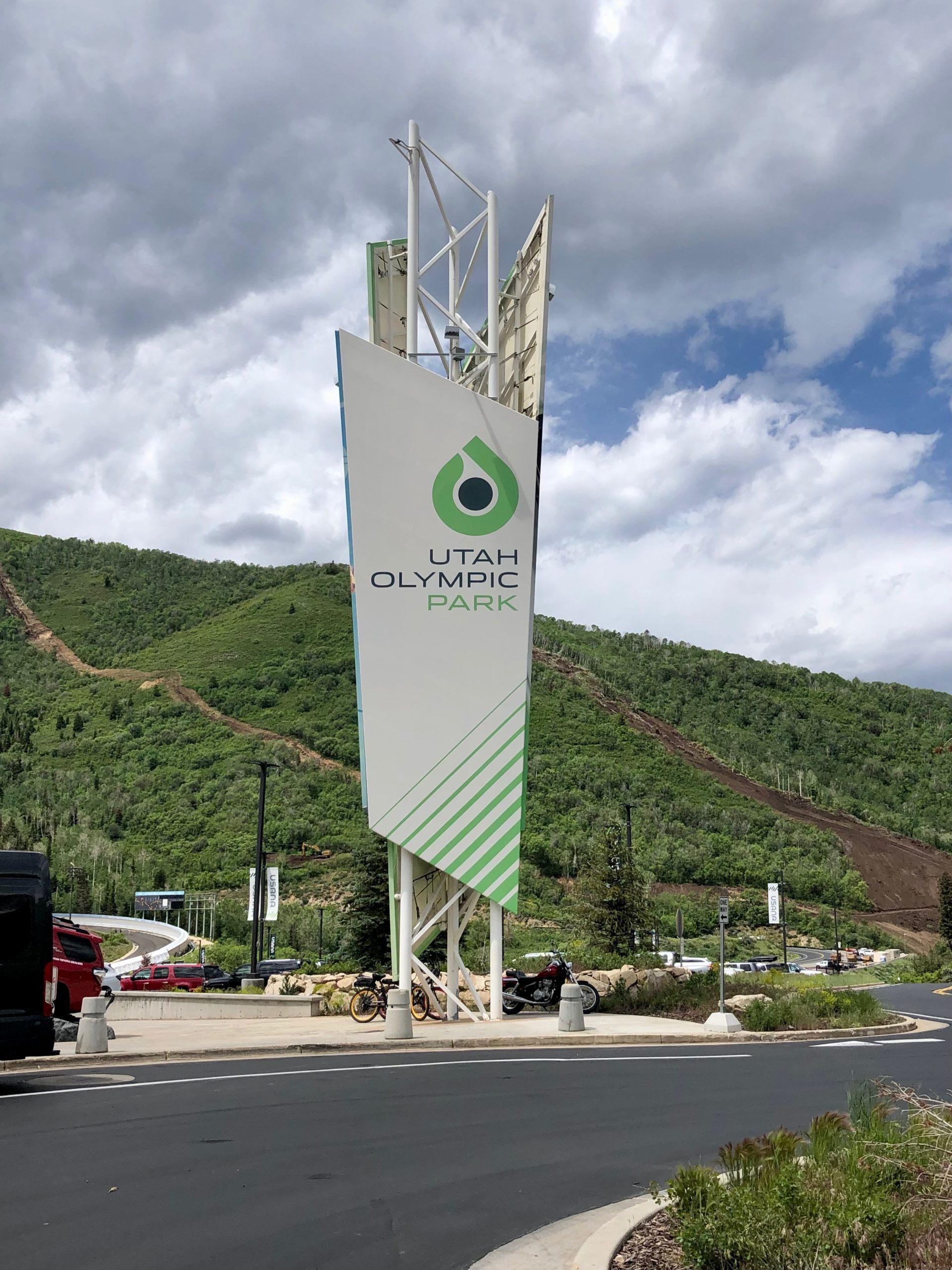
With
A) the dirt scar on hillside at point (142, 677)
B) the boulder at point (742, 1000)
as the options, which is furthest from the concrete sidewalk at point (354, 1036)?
the dirt scar on hillside at point (142, 677)

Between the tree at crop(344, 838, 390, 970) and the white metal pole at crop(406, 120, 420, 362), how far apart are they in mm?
20427

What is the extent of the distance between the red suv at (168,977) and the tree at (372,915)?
525cm

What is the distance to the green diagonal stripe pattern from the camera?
18281 millimetres

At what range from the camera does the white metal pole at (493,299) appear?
65.6 ft

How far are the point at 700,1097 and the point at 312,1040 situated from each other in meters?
6.70

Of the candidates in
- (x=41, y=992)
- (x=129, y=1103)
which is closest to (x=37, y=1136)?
(x=129, y=1103)

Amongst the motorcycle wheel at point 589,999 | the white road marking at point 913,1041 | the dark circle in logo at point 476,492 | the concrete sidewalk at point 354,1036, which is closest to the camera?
the concrete sidewalk at point 354,1036

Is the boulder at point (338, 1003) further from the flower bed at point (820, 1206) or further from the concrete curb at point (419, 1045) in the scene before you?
the flower bed at point (820, 1206)

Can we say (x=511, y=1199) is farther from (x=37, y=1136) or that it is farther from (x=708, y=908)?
(x=708, y=908)

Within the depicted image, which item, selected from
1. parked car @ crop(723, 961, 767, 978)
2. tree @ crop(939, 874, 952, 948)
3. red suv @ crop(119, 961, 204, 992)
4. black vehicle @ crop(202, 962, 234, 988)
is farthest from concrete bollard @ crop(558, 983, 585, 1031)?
tree @ crop(939, 874, 952, 948)

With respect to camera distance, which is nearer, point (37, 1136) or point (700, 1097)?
point (37, 1136)

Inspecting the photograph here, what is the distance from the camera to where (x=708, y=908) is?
71938mm

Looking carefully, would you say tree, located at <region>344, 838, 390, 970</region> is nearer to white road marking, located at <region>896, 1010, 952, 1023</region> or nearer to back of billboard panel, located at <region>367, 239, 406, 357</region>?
white road marking, located at <region>896, 1010, 952, 1023</region>

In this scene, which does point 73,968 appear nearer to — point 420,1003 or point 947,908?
point 420,1003
